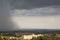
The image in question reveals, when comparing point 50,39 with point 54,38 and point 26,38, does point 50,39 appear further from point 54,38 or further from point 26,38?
point 26,38

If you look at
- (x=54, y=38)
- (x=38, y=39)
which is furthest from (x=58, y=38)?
(x=38, y=39)

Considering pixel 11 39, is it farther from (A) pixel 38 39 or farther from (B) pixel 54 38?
(B) pixel 54 38

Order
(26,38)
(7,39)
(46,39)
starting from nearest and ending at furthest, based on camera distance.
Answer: (46,39) → (7,39) → (26,38)

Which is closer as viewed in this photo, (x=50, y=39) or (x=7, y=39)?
(x=50, y=39)

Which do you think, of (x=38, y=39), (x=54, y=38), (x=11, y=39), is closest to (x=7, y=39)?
(x=11, y=39)

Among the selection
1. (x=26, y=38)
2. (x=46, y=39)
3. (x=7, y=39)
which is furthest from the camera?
(x=26, y=38)

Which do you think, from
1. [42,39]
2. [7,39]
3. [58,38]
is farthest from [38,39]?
[7,39]

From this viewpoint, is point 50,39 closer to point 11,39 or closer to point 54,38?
point 54,38

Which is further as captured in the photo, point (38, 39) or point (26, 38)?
point (26, 38)
